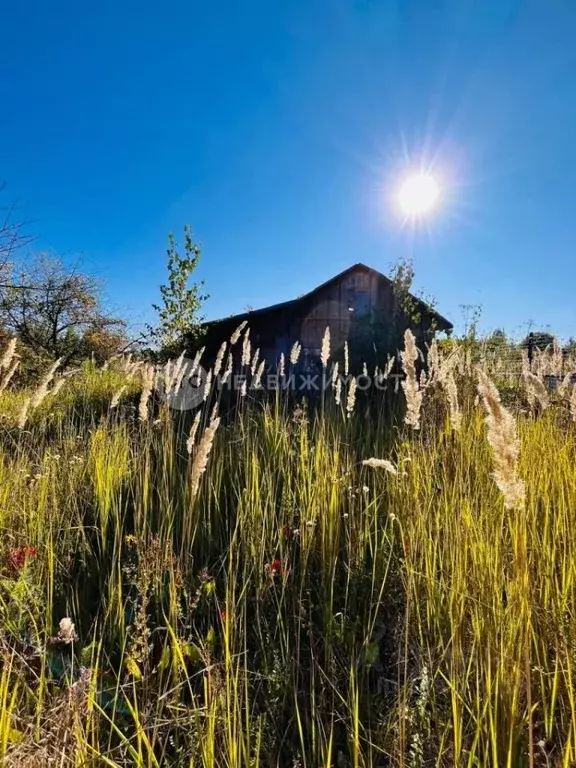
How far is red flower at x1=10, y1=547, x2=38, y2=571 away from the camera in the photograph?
5.70 feet

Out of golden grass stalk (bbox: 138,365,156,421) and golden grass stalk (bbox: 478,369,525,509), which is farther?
golden grass stalk (bbox: 138,365,156,421)

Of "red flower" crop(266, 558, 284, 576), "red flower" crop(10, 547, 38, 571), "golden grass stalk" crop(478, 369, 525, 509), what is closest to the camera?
"golden grass stalk" crop(478, 369, 525, 509)

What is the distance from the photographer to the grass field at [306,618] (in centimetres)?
95

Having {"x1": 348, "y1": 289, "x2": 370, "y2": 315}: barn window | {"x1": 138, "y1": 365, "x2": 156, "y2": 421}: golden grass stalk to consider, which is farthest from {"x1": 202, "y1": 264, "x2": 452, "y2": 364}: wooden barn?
{"x1": 138, "y1": 365, "x2": 156, "y2": 421}: golden grass stalk

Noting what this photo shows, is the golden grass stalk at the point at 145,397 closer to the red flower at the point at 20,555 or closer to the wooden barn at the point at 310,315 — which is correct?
the red flower at the point at 20,555

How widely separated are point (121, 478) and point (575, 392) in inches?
95.9

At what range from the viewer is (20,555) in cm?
180

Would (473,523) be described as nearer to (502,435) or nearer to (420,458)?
(420,458)

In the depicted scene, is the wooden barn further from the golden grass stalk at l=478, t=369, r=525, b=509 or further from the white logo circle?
the golden grass stalk at l=478, t=369, r=525, b=509

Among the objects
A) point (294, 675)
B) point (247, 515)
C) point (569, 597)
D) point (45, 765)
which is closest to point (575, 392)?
point (569, 597)

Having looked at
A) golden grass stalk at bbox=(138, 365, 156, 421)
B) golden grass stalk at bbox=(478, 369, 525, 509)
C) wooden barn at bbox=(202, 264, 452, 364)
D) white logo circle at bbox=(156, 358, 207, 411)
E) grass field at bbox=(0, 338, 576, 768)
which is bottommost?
grass field at bbox=(0, 338, 576, 768)

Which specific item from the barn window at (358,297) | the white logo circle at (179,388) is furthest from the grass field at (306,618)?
the barn window at (358,297)

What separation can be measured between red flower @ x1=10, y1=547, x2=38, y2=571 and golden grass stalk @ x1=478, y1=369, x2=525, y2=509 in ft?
6.09

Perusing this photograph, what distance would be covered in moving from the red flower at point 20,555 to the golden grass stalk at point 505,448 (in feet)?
6.09
